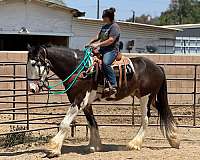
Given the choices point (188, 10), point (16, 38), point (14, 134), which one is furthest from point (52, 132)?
point (188, 10)

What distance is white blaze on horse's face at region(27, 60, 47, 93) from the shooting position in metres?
6.85

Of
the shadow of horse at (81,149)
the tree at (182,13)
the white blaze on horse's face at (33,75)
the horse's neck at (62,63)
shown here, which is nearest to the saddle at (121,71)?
the horse's neck at (62,63)

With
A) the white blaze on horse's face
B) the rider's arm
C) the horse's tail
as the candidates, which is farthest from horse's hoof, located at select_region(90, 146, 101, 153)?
the rider's arm

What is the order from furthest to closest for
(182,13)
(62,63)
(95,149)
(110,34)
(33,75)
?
(182,13)
(95,149)
(110,34)
(62,63)
(33,75)

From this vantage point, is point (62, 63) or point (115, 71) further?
point (115, 71)

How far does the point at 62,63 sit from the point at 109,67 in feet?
2.45

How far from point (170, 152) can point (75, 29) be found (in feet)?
49.9

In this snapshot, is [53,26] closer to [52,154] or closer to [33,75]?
[33,75]

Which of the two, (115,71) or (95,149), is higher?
(115,71)

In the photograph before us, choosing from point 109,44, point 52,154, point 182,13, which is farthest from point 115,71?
point 182,13

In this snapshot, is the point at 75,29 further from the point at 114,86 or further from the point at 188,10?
the point at 188,10

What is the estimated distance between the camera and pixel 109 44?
729 centimetres

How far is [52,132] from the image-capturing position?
991cm

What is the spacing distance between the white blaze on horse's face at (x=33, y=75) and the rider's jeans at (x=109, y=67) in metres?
1.04
